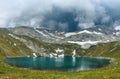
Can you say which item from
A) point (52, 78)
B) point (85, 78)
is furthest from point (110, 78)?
point (52, 78)

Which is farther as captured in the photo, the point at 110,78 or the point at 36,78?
the point at 36,78

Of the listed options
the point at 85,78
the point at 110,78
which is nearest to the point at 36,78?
the point at 85,78

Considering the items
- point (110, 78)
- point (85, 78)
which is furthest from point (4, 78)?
point (110, 78)

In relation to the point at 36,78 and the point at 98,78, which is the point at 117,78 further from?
the point at 36,78

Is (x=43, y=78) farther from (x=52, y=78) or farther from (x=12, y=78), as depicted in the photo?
(x=12, y=78)

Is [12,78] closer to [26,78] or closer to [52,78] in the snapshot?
[26,78]

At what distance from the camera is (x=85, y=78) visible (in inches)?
3959

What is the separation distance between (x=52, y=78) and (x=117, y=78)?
24.8 meters

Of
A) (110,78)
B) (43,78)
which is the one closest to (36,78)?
(43,78)

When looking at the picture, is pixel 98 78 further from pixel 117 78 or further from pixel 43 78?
pixel 43 78

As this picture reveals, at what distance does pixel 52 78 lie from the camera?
104188mm

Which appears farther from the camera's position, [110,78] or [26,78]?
[26,78]

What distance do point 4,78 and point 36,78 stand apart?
12.1m

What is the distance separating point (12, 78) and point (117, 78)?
38999 mm
